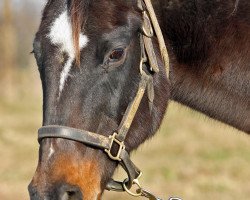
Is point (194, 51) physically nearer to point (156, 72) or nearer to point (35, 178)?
point (156, 72)

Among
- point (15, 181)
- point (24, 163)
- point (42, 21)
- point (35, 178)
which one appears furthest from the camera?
point (24, 163)

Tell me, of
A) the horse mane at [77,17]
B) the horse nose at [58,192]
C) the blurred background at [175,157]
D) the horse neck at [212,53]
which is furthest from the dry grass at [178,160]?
the horse nose at [58,192]

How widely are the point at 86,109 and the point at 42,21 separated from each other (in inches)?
22.1

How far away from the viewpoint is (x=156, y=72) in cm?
346

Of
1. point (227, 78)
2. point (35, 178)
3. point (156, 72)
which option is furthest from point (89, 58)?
point (227, 78)

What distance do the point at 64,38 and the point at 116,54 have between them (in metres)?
0.28

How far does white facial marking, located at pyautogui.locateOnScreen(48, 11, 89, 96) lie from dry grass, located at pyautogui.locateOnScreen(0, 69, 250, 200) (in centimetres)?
305

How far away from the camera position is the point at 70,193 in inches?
123

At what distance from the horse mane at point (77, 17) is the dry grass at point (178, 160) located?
9.95 ft

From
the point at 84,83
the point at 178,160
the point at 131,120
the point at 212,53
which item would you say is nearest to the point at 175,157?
the point at 178,160

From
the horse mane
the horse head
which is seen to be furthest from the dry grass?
the horse mane

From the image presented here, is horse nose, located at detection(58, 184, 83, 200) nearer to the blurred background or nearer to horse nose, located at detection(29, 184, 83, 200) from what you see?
horse nose, located at detection(29, 184, 83, 200)

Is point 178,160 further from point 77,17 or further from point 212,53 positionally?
point 77,17

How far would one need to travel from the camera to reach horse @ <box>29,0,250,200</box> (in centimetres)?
317
